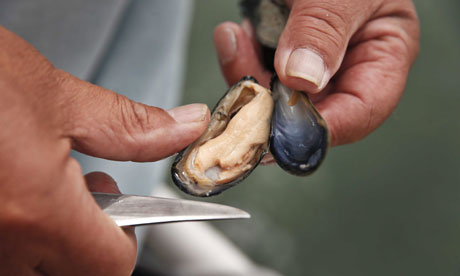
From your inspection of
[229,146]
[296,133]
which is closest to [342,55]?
[296,133]

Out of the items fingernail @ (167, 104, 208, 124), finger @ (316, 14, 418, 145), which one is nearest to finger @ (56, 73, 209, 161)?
fingernail @ (167, 104, 208, 124)

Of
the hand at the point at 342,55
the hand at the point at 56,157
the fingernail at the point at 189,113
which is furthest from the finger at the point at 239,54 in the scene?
the hand at the point at 56,157

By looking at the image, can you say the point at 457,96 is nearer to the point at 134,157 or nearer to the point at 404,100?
the point at 404,100

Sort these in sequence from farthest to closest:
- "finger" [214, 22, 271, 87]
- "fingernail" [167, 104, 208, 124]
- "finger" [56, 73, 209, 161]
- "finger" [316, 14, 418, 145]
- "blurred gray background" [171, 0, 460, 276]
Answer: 1. "blurred gray background" [171, 0, 460, 276]
2. "finger" [214, 22, 271, 87]
3. "finger" [316, 14, 418, 145]
4. "fingernail" [167, 104, 208, 124]
5. "finger" [56, 73, 209, 161]

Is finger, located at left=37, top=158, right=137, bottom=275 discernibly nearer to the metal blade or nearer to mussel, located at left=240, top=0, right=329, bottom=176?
the metal blade

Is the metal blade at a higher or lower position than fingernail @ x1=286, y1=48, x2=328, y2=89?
lower

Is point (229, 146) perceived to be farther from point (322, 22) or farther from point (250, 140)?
point (322, 22)

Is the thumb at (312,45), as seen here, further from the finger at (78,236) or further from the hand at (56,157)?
the finger at (78,236)


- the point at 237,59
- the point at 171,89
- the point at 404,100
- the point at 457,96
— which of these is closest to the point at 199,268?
the point at 171,89
